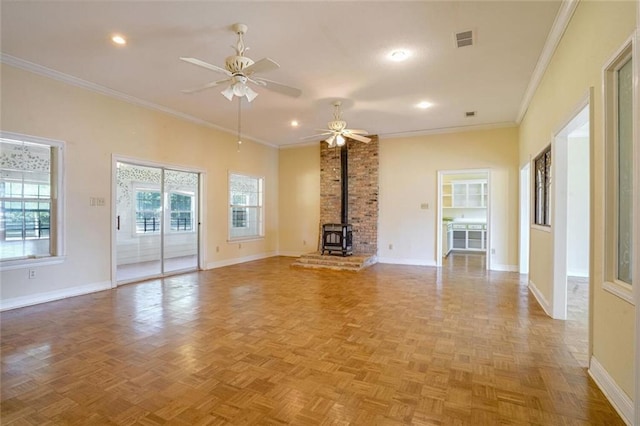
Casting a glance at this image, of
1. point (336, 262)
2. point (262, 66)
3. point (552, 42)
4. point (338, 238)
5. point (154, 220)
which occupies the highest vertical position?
point (552, 42)

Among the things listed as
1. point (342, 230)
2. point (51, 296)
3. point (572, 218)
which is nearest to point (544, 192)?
point (572, 218)

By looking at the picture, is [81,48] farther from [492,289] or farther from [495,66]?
[492,289]

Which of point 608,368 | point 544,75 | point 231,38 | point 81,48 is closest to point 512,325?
point 608,368

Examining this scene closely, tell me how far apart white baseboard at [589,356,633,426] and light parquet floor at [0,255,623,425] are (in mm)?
47

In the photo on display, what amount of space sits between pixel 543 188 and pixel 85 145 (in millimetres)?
6375

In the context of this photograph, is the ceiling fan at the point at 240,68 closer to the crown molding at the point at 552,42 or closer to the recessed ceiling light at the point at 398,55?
the recessed ceiling light at the point at 398,55

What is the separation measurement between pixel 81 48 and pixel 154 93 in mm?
1337

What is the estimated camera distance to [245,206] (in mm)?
7824

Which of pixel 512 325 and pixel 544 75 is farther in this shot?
pixel 544 75

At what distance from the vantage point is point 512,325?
3.32 m

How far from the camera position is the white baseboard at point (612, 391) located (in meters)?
1.76

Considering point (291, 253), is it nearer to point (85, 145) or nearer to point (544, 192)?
point (85, 145)

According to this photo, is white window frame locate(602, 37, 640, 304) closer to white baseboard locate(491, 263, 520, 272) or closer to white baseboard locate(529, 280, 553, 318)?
white baseboard locate(529, 280, 553, 318)

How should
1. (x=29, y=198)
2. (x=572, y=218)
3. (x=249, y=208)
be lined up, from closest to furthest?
(x=29, y=198)
(x=572, y=218)
(x=249, y=208)
